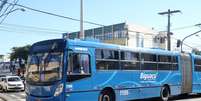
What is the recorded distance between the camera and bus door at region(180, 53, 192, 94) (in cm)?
2602

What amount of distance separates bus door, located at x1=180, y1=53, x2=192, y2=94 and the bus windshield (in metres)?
11.3

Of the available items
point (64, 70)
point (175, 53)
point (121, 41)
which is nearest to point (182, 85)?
point (175, 53)

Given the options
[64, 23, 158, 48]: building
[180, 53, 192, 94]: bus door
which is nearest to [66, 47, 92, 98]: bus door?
[180, 53, 192, 94]: bus door

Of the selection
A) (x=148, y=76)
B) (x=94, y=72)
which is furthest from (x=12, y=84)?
(x=94, y=72)

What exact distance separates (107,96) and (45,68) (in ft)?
11.3

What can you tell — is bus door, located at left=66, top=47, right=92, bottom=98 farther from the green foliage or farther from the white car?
the green foliage

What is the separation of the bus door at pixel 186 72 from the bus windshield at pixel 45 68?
11.3m

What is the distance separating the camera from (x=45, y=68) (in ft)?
54.0

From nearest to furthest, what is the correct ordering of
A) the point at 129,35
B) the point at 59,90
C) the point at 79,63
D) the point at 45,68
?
the point at 59,90
the point at 45,68
the point at 79,63
the point at 129,35

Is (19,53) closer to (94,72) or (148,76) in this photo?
(148,76)

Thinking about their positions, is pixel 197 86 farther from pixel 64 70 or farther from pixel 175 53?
pixel 64 70

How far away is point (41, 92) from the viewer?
1652cm

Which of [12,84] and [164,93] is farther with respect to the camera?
[12,84]

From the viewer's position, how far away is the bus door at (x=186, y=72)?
85.4 feet
